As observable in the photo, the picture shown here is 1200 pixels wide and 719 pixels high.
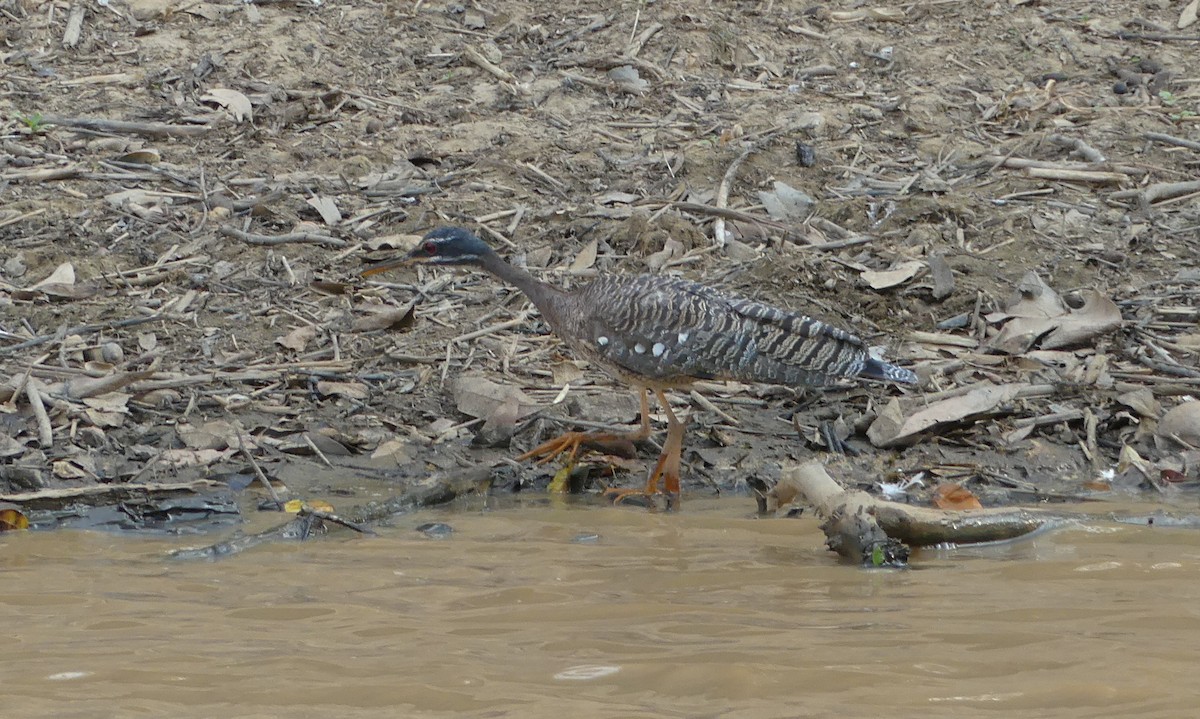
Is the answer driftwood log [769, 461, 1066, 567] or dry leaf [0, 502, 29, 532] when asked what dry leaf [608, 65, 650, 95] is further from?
dry leaf [0, 502, 29, 532]

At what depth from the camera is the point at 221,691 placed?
386 centimetres

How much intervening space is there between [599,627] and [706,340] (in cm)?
277

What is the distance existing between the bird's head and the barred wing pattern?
75 centimetres

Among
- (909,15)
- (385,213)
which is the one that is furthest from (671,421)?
(909,15)

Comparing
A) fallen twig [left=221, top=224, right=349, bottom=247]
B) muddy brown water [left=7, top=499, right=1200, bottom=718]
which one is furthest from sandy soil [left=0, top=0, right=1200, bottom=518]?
muddy brown water [left=7, top=499, right=1200, bottom=718]

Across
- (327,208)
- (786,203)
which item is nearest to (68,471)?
(327,208)

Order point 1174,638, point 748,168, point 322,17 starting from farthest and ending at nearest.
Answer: point 322,17
point 748,168
point 1174,638

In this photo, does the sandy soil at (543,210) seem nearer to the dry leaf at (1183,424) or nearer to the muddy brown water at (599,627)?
the dry leaf at (1183,424)

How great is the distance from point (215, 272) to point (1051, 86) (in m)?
6.59

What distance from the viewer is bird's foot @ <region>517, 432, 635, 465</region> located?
7281 millimetres

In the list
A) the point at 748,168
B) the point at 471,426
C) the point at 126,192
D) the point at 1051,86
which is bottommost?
the point at 471,426

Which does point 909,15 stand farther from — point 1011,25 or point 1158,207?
point 1158,207

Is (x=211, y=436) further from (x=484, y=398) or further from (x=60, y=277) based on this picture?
(x=60, y=277)

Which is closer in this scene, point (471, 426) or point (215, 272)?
point (471, 426)
